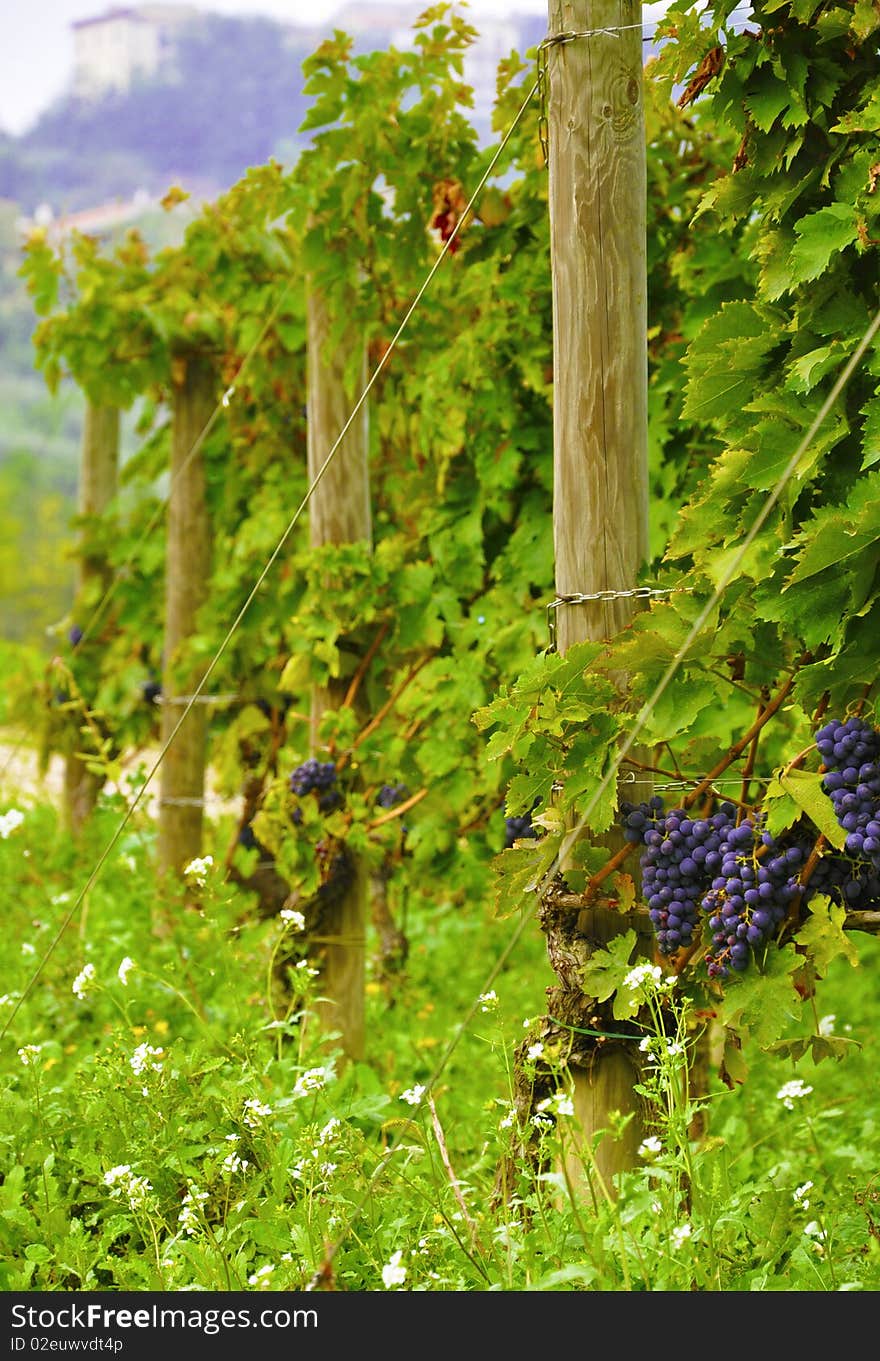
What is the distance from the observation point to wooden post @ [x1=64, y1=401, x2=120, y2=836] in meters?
5.89

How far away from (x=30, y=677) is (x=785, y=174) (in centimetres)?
438

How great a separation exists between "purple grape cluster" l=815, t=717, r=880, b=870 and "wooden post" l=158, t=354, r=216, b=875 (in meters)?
3.14

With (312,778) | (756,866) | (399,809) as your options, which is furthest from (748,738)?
(312,778)

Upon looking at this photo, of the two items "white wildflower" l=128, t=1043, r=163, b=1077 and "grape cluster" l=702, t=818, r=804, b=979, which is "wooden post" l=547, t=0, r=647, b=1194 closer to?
"grape cluster" l=702, t=818, r=804, b=979

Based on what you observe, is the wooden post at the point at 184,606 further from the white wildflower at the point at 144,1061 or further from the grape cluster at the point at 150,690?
the white wildflower at the point at 144,1061

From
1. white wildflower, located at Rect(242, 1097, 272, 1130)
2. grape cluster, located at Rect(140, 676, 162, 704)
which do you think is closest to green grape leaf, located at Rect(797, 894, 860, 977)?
white wildflower, located at Rect(242, 1097, 272, 1130)

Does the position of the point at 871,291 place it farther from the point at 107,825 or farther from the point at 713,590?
the point at 107,825

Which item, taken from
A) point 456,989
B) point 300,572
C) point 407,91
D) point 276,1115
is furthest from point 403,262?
point 456,989

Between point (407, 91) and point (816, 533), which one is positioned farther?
point (407, 91)

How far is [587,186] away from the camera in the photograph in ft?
7.68

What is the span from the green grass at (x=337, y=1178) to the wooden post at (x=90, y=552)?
8.14 ft

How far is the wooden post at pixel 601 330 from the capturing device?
234cm

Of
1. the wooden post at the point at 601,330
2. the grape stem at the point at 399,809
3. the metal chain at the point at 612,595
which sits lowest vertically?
the grape stem at the point at 399,809

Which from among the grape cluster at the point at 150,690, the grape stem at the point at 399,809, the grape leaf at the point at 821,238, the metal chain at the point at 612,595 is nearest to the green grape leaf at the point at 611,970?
the metal chain at the point at 612,595
